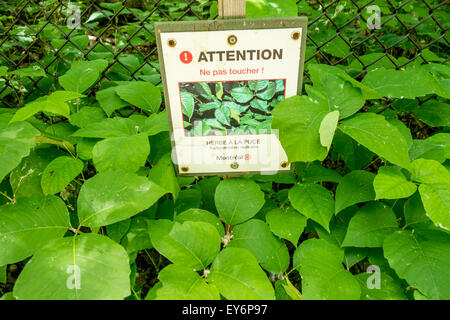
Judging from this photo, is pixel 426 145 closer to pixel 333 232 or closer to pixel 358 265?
pixel 333 232

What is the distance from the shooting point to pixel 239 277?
1070 mm

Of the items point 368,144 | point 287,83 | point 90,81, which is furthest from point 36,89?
point 368,144

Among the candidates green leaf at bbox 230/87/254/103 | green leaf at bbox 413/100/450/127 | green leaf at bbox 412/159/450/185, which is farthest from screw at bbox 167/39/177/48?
green leaf at bbox 413/100/450/127

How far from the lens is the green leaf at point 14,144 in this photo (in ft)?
3.65

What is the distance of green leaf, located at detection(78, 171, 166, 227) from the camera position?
1.13 meters

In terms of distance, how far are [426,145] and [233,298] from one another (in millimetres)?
929

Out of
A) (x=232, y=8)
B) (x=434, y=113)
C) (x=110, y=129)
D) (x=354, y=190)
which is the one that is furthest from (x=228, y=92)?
(x=434, y=113)

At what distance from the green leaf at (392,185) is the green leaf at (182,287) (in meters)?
0.60

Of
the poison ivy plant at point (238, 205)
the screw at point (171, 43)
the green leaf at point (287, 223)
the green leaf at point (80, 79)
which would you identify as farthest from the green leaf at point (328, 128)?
the green leaf at point (80, 79)

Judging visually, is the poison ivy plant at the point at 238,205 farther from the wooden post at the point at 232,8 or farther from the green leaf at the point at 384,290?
the wooden post at the point at 232,8

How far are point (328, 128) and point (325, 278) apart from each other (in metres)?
0.48

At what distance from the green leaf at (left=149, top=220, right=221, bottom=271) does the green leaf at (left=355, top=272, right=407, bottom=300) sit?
51 centimetres

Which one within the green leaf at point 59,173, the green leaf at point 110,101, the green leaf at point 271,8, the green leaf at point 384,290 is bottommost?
the green leaf at point 384,290

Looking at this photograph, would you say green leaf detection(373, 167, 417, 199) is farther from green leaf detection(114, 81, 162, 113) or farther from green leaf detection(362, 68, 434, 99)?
green leaf detection(114, 81, 162, 113)
